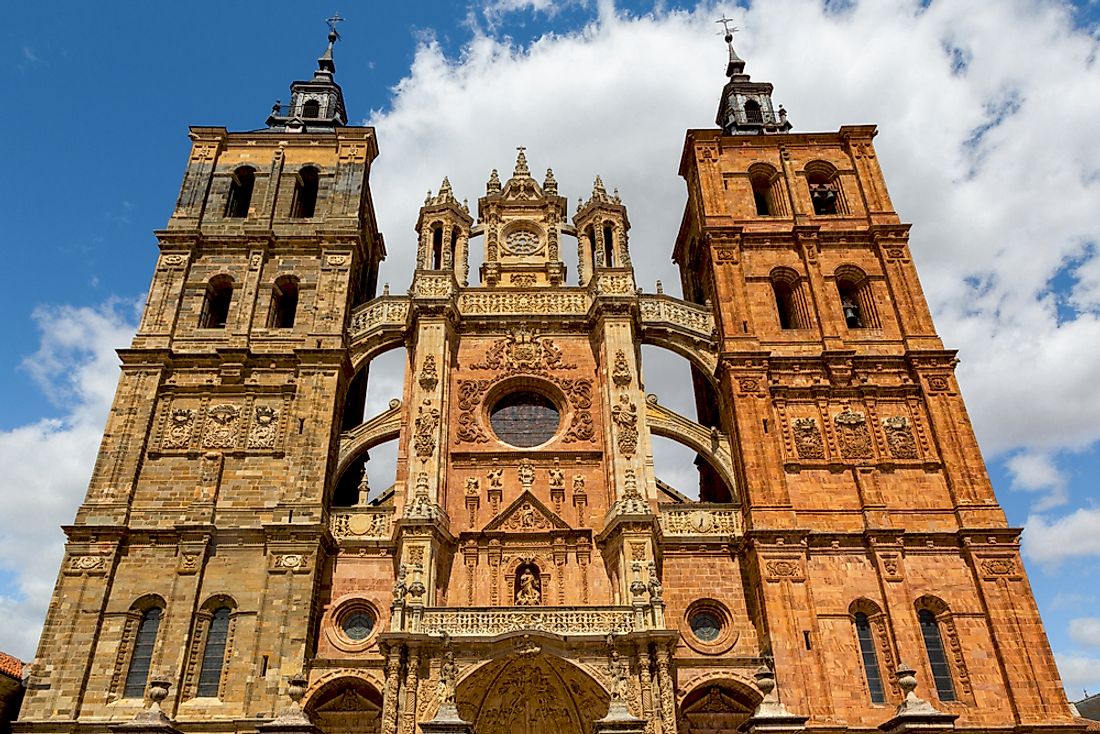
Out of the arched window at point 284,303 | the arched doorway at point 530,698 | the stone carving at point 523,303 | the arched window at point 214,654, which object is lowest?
the arched doorway at point 530,698

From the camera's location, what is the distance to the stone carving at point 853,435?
23219 millimetres

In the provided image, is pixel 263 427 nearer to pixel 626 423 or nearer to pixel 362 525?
pixel 362 525

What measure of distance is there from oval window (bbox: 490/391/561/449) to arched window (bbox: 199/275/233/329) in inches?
357

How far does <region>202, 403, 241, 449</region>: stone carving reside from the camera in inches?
909

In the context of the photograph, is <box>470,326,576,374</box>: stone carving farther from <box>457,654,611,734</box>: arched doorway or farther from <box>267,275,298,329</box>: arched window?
<box>457,654,611,734</box>: arched doorway

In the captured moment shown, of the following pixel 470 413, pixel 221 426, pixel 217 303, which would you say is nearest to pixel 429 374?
pixel 470 413

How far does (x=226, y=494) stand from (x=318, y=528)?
2948mm

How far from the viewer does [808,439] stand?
23484 mm

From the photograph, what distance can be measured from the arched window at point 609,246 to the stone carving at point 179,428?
13.5m

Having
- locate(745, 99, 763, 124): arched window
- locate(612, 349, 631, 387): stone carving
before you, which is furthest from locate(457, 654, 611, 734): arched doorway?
locate(745, 99, 763, 124): arched window

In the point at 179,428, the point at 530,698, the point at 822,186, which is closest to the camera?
the point at 530,698

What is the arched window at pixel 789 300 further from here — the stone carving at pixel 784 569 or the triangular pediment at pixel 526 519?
the triangular pediment at pixel 526 519

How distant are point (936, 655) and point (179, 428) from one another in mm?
20899

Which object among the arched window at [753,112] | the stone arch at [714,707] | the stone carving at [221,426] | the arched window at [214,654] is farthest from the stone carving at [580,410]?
the arched window at [753,112]
